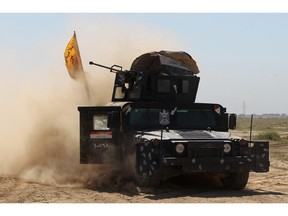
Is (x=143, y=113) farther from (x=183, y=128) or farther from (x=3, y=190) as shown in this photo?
(x=3, y=190)

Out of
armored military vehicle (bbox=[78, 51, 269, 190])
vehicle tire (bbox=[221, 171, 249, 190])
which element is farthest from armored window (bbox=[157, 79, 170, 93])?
vehicle tire (bbox=[221, 171, 249, 190])

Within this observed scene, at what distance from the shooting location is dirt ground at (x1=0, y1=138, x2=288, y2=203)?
877cm

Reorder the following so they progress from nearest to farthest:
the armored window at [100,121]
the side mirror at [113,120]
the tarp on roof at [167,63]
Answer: the side mirror at [113,120], the armored window at [100,121], the tarp on roof at [167,63]

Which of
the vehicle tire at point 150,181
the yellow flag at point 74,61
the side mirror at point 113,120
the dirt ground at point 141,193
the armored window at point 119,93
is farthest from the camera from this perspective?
the yellow flag at point 74,61

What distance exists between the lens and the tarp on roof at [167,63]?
12.5 m

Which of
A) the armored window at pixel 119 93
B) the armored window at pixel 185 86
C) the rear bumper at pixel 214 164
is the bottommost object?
the rear bumper at pixel 214 164

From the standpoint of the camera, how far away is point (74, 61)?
14.2m

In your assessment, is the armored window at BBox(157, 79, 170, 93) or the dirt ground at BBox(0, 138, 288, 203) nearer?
the dirt ground at BBox(0, 138, 288, 203)

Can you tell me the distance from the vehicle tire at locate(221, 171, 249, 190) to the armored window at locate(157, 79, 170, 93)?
2.62 metres

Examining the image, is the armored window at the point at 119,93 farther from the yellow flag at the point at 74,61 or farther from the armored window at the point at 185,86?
the yellow flag at the point at 74,61

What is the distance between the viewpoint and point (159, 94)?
11828 mm

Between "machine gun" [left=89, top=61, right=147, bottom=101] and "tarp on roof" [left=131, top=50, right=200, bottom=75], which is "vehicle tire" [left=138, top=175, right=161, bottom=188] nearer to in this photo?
"machine gun" [left=89, top=61, right=147, bottom=101]

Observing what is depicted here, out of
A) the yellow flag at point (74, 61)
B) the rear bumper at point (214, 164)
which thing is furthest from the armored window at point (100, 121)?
the yellow flag at point (74, 61)

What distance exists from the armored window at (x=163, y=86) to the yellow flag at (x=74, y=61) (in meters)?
3.25
